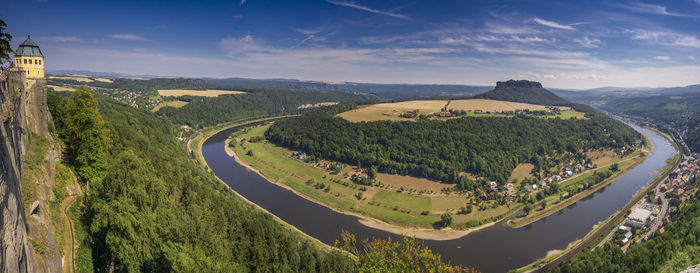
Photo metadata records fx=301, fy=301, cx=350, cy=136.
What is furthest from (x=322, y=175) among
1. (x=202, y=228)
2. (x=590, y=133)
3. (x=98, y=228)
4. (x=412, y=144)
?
(x=590, y=133)

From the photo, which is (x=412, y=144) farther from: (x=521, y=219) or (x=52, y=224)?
(x=52, y=224)

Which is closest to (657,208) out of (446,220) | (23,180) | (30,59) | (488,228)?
(488,228)

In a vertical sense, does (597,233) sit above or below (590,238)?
above

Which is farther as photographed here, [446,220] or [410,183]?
[410,183]

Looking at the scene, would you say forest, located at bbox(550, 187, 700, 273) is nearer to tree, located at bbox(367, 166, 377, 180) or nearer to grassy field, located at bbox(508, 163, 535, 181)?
grassy field, located at bbox(508, 163, 535, 181)

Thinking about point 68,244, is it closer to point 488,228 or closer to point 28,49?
point 28,49

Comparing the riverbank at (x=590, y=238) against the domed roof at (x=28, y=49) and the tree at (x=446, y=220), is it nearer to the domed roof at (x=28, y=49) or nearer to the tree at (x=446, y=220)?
the tree at (x=446, y=220)

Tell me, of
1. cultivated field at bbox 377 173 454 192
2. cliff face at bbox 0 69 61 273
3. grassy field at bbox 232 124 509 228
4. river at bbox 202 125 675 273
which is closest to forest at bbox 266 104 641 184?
cultivated field at bbox 377 173 454 192

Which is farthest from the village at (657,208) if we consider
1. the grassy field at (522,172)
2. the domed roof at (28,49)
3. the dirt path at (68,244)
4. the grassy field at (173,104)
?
the grassy field at (173,104)
